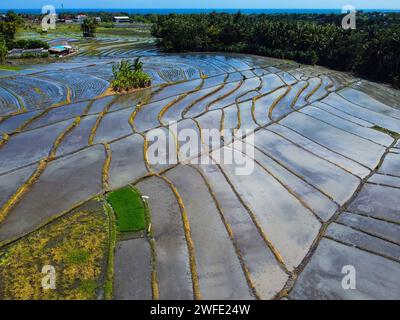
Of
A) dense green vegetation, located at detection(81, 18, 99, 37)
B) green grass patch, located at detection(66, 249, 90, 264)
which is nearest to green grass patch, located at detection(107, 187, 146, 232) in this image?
green grass patch, located at detection(66, 249, 90, 264)

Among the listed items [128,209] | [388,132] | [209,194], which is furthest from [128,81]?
[388,132]

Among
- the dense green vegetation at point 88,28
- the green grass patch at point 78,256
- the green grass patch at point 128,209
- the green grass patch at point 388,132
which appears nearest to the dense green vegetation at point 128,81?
the green grass patch at point 128,209

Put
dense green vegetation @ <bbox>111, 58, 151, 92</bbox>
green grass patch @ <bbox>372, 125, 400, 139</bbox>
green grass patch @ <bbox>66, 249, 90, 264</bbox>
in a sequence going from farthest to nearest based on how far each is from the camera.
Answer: dense green vegetation @ <bbox>111, 58, 151, 92</bbox> → green grass patch @ <bbox>372, 125, 400, 139</bbox> → green grass patch @ <bbox>66, 249, 90, 264</bbox>

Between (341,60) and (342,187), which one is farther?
(341,60)

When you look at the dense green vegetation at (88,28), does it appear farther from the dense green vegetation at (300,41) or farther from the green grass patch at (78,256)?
the green grass patch at (78,256)

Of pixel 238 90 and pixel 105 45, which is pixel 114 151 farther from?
pixel 105 45

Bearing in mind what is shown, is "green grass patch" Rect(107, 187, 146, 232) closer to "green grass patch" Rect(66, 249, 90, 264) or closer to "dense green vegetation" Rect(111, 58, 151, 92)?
"green grass patch" Rect(66, 249, 90, 264)
